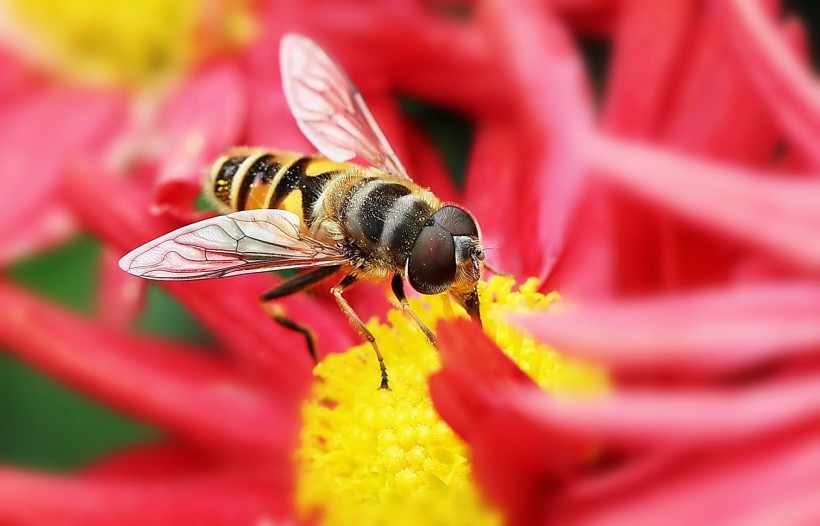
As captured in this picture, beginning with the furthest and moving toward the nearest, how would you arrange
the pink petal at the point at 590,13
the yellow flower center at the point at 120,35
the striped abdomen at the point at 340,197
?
the yellow flower center at the point at 120,35 → the pink petal at the point at 590,13 → the striped abdomen at the point at 340,197

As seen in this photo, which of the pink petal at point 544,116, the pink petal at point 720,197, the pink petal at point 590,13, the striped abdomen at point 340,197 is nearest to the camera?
the pink petal at point 720,197

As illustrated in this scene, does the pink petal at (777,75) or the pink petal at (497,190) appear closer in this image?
the pink petal at (777,75)

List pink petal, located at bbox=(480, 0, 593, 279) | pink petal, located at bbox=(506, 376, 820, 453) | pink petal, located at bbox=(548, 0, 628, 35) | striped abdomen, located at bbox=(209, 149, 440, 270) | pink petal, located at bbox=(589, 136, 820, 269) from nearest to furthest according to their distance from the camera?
pink petal, located at bbox=(506, 376, 820, 453), pink petal, located at bbox=(589, 136, 820, 269), striped abdomen, located at bbox=(209, 149, 440, 270), pink petal, located at bbox=(480, 0, 593, 279), pink petal, located at bbox=(548, 0, 628, 35)

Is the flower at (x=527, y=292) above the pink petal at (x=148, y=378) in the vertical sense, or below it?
above

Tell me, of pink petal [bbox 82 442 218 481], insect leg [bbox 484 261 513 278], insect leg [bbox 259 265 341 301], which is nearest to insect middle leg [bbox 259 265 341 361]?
insect leg [bbox 259 265 341 301]

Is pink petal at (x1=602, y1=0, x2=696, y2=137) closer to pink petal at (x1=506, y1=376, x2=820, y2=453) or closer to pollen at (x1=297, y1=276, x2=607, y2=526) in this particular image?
pollen at (x1=297, y1=276, x2=607, y2=526)

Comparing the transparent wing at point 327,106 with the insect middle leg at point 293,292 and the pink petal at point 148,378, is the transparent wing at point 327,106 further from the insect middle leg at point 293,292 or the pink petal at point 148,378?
the pink petal at point 148,378

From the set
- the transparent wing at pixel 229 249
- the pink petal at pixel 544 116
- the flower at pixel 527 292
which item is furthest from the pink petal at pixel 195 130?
the pink petal at pixel 544 116
